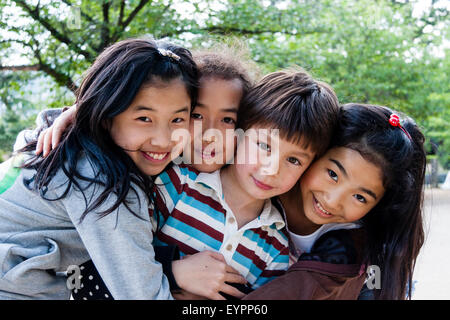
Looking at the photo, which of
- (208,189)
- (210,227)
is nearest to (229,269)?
(210,227)

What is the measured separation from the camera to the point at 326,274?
1355 millimetres

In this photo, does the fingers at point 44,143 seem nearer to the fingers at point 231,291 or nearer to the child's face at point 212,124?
the child's face at point 212,124

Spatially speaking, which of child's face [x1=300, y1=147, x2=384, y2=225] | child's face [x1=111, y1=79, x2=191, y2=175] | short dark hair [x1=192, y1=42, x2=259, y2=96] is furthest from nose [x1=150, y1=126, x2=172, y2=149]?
child's face [x1=300, y1=147, x2=384, y2=225]

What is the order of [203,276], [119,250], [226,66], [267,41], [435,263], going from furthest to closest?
[267,41], [435,263], [226,66], [203,276], [119,250]

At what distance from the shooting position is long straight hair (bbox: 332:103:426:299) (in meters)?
1.45

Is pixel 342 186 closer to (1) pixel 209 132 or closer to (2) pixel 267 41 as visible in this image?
(1) pixel 209 132

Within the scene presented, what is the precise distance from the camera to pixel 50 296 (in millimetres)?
1308

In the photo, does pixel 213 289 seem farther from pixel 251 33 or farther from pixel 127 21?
pixel 251 33

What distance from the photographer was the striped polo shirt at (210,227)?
4.62 feet

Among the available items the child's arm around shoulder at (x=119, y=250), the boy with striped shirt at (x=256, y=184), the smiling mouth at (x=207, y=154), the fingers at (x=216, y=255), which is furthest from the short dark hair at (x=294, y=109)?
the child's arm around shoulder at (x=119, y=250)

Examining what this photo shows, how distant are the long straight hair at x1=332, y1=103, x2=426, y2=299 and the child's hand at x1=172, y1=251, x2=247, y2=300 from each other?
524 millimetres

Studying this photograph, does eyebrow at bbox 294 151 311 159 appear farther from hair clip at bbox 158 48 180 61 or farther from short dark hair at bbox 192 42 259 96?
hair clip at bbox 158 48 180 61

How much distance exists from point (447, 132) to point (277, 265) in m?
7.34

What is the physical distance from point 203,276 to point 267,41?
4002 mm
